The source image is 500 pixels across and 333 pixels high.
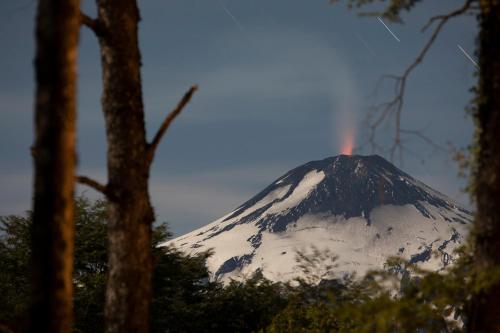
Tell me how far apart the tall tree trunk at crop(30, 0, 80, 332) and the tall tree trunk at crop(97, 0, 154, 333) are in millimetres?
1726

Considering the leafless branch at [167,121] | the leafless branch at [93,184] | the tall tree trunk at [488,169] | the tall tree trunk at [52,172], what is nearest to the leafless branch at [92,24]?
the leafless branch at [167,121]

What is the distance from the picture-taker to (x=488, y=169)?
5.93 meters

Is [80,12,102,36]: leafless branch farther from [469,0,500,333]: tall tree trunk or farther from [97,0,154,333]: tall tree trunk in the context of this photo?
[469,0,500,333]: tall tree trunk

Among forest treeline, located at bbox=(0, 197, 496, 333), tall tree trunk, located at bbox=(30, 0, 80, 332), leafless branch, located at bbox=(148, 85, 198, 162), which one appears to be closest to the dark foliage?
forest treeline, located at bbox=(0, 197, 496, 333)

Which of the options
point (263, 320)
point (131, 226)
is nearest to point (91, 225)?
point (263, 320)

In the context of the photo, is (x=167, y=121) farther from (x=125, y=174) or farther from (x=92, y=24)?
(x=92, y=24)

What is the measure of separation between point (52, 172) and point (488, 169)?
11.6 feet

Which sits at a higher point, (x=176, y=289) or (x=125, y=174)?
(x=176, y=289)

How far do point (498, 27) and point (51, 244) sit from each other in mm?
4038

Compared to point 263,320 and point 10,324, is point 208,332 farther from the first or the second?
point 10,324

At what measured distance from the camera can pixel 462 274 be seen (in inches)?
252

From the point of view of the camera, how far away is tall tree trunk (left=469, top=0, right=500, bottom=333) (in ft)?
19.1

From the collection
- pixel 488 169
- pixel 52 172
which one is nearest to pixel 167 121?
pixel 52 172

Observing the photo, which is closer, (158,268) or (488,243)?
(488,243)
